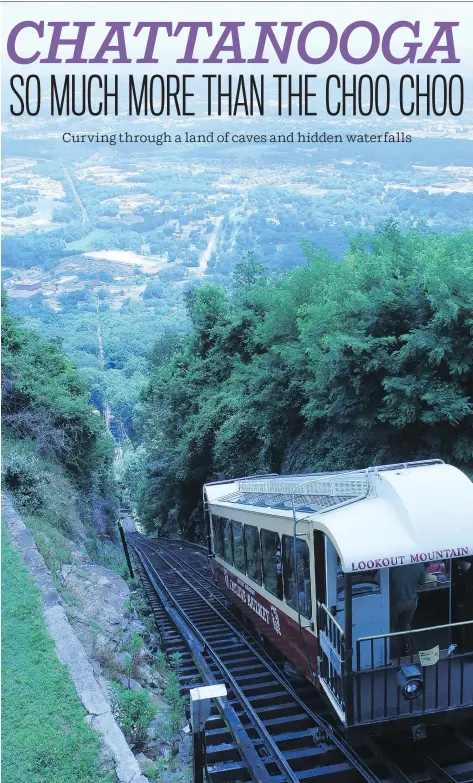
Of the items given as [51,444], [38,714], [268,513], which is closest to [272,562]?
[268,513]

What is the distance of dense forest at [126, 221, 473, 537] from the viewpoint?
16.0 meters

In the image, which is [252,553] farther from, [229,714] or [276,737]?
[276,737]

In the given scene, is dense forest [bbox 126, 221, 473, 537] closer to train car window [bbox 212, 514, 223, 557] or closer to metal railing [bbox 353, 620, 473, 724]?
train car window [bbox 212, 514, 223, 557]

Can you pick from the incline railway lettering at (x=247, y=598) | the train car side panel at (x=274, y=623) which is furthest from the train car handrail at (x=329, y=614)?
the incline railway lettering at (x=247, y=598)

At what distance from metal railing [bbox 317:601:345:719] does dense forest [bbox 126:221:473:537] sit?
27.6ft

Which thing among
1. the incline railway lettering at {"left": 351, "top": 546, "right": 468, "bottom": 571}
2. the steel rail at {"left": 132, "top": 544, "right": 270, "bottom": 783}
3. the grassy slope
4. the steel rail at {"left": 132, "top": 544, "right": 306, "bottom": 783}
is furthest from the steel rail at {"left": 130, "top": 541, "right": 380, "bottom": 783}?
the grassy slope

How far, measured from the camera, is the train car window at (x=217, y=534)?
15.9 metres

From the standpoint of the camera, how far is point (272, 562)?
34.8 feet

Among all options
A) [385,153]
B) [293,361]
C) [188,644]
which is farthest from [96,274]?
[188,644]

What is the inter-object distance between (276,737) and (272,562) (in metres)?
2.72

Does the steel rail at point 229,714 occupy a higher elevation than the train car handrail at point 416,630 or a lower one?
lower

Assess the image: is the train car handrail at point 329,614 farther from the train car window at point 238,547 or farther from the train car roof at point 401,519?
the train car window at point 238,547

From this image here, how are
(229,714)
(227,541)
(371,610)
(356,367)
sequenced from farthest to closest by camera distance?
(356,367)
(227,541)
(229,714)
(371,610)

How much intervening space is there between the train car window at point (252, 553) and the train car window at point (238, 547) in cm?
41
